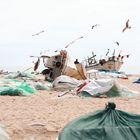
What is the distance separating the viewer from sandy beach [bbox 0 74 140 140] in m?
6.32

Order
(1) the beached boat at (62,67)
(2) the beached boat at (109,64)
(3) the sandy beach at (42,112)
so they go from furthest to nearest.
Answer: (2) the beached boat at (109,64), (1) the beached boat at (62,67), (3) the sandy beach at (42,112)

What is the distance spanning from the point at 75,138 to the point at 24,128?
5.58 ft

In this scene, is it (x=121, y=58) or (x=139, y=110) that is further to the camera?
(x=121, y=58)

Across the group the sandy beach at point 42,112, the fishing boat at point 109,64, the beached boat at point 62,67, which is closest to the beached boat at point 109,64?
the fishing boat at point 109,64

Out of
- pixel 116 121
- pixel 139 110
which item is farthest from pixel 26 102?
pixel 116 121

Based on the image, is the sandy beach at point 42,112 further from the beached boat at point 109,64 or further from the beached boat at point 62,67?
the beached boat at point 109,64

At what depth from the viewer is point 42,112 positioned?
8.55 meters

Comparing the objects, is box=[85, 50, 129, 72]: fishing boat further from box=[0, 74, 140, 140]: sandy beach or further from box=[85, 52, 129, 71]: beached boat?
box=[0, 74, 140, 140]: sandy beach

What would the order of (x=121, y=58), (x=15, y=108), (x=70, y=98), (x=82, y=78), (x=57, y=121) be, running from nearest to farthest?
(x=57, y=121), (x=15, y=108), (x=70, y=98), (x=82, y=78), (x=121, y=58)

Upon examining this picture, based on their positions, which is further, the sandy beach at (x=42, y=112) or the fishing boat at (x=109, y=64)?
the fishing boat at (x=109, y=64)

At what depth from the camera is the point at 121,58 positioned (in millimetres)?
36625

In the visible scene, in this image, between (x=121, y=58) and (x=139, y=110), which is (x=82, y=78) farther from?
(x=121, y=58)

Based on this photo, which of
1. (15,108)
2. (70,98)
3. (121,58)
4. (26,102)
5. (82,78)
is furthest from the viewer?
(121,58)

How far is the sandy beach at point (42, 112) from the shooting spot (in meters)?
6.32
